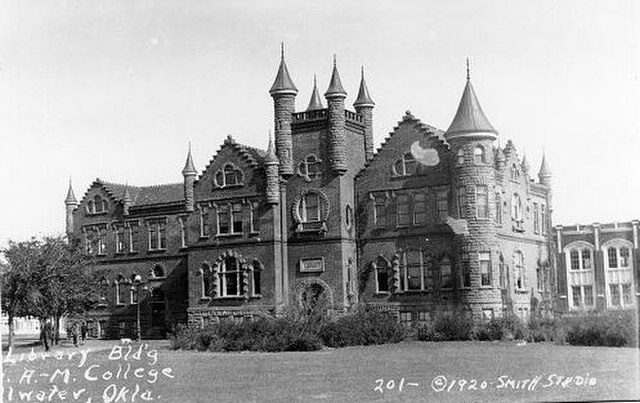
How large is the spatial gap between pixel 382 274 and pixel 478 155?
884cm

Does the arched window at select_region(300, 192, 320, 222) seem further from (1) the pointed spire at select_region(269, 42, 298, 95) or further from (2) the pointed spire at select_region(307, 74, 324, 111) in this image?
(2) the pointed spire at select_region(307, 74, 324, 111)

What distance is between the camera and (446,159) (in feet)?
153

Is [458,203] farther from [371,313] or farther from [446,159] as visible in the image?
[371,313]

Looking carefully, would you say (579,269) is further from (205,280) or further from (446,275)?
(205,280)

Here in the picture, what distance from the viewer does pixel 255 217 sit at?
5028cm

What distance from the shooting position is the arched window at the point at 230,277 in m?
50.8

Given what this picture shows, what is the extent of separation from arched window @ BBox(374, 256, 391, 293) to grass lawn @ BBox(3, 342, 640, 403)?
44.1 feet

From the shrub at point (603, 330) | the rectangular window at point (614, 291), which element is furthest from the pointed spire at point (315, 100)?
the shrub at point (603, 330)

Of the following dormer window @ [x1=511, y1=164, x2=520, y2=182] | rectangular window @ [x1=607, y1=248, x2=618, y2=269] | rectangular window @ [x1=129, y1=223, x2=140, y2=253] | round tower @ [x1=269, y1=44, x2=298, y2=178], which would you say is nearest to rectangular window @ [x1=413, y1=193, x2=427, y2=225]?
dormer window @ [x1=511, y1=164, x2=520, y2=182]

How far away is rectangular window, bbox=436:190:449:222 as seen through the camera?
46562 millimetres

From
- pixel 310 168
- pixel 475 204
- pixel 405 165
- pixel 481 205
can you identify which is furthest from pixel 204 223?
pixel 481 205

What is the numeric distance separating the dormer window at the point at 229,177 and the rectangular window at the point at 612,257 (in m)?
28.5

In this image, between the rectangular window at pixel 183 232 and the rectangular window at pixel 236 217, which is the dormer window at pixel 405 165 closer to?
the rectangular window at pixel 236 217

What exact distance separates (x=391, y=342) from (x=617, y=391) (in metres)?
21.9
